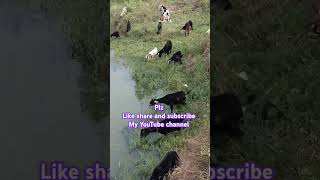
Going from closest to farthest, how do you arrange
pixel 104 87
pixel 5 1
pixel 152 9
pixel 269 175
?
pixel 269 175, pixel 152 9, pixel 104 87, pixel 5 1

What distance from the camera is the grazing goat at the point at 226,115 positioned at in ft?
24.0

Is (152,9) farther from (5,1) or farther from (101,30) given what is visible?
(5,1)

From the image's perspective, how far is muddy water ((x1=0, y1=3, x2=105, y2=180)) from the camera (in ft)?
24.2

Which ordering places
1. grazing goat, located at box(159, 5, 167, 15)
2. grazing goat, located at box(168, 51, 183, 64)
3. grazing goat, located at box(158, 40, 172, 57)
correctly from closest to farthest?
1. grazing goat, located at box(159, 5, 167, 15)
2. grazing goat, located at box(158, 40, 172, 57)
3. grazing goat, located at box(168, 51, 183, 64)

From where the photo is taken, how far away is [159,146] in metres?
6.95

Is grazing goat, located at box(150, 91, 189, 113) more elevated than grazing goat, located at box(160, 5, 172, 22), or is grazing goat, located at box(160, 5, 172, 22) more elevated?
grazing goat, located at box(160, 5, 172, 22)

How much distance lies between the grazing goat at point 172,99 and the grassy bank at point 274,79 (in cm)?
85

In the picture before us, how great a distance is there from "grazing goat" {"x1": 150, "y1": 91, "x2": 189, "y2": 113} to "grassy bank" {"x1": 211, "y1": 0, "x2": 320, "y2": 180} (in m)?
0.85

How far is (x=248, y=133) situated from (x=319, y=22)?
2.59 metres

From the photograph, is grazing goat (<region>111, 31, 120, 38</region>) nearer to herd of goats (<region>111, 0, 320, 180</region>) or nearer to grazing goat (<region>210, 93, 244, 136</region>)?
herd of goats (<region>111, 0, 320, 180</region>)

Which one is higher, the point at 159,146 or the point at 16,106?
the point at 16,106

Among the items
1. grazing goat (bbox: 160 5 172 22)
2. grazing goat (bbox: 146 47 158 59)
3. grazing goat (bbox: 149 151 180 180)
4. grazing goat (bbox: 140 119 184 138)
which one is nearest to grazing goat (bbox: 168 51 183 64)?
grazing goat (bbox: 146 47 158 59)

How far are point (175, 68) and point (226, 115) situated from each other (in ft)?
3.41

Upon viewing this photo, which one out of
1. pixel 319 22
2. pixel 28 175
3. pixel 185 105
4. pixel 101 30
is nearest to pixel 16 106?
pixel 28 175
